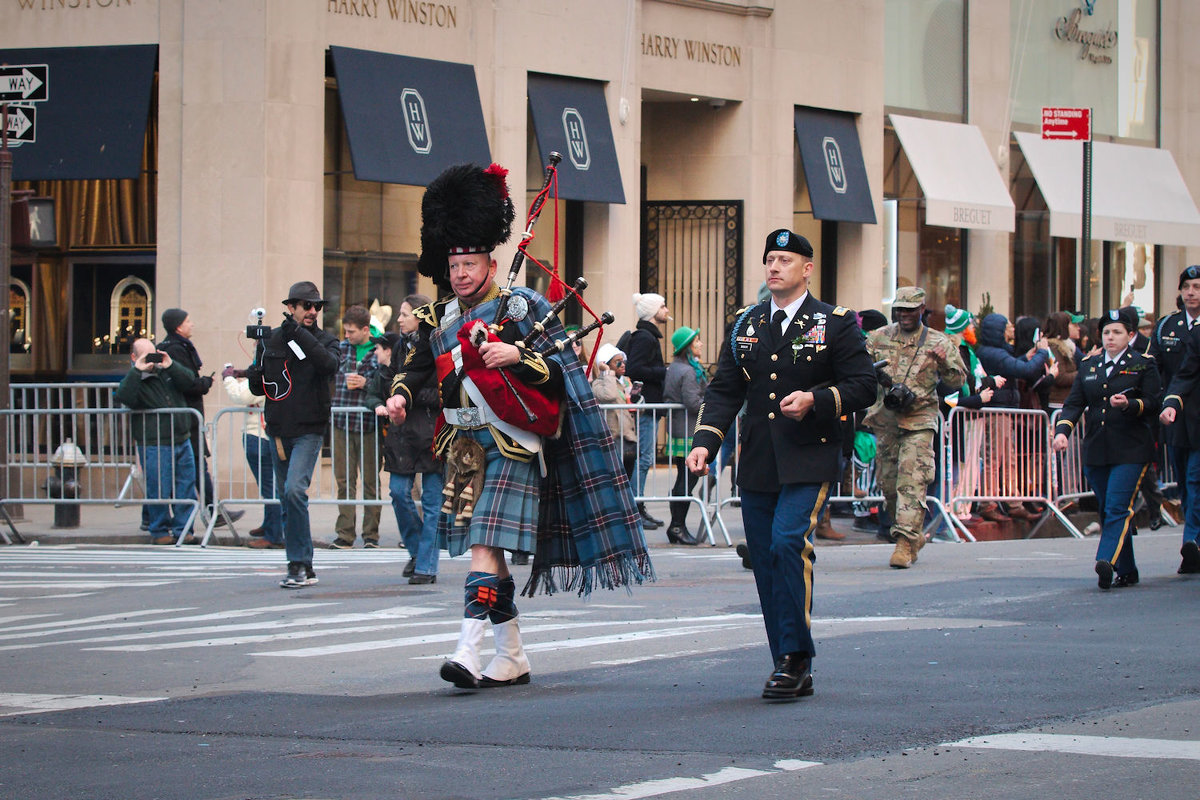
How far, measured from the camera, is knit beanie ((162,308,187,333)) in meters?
16.7

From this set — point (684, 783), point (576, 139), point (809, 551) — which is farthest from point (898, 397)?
point (576, 139)

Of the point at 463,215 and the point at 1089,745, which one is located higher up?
the point at 463,215

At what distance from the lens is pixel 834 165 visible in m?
26.4

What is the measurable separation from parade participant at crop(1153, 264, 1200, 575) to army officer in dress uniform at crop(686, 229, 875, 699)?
5.37 metres

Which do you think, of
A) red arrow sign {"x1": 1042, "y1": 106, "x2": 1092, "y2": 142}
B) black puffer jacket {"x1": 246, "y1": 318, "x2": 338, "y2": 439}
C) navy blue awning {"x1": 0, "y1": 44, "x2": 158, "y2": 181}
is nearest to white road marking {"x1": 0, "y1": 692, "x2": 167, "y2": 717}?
black puffer jacket {"x1": 246, "y1": 318, "x2": 338, "y2": 439}

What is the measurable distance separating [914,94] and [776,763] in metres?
24.1

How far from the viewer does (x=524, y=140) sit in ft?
74.5

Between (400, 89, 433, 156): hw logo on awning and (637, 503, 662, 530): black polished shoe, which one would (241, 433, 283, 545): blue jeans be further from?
(400, 89, 433, 156): hw logo on awning

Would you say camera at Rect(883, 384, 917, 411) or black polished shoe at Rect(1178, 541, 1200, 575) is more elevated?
camera at Rect(883, 384, 917, 411)

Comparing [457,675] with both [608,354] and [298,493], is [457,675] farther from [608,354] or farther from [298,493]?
[608,354]

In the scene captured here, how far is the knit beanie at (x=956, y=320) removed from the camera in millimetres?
16406

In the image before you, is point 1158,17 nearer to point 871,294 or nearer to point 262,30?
point 871,294

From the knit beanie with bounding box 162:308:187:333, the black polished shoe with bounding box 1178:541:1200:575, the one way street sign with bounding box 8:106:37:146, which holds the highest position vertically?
the one way street sign with bounding box 8:106:37:146

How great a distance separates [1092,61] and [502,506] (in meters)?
28.0
